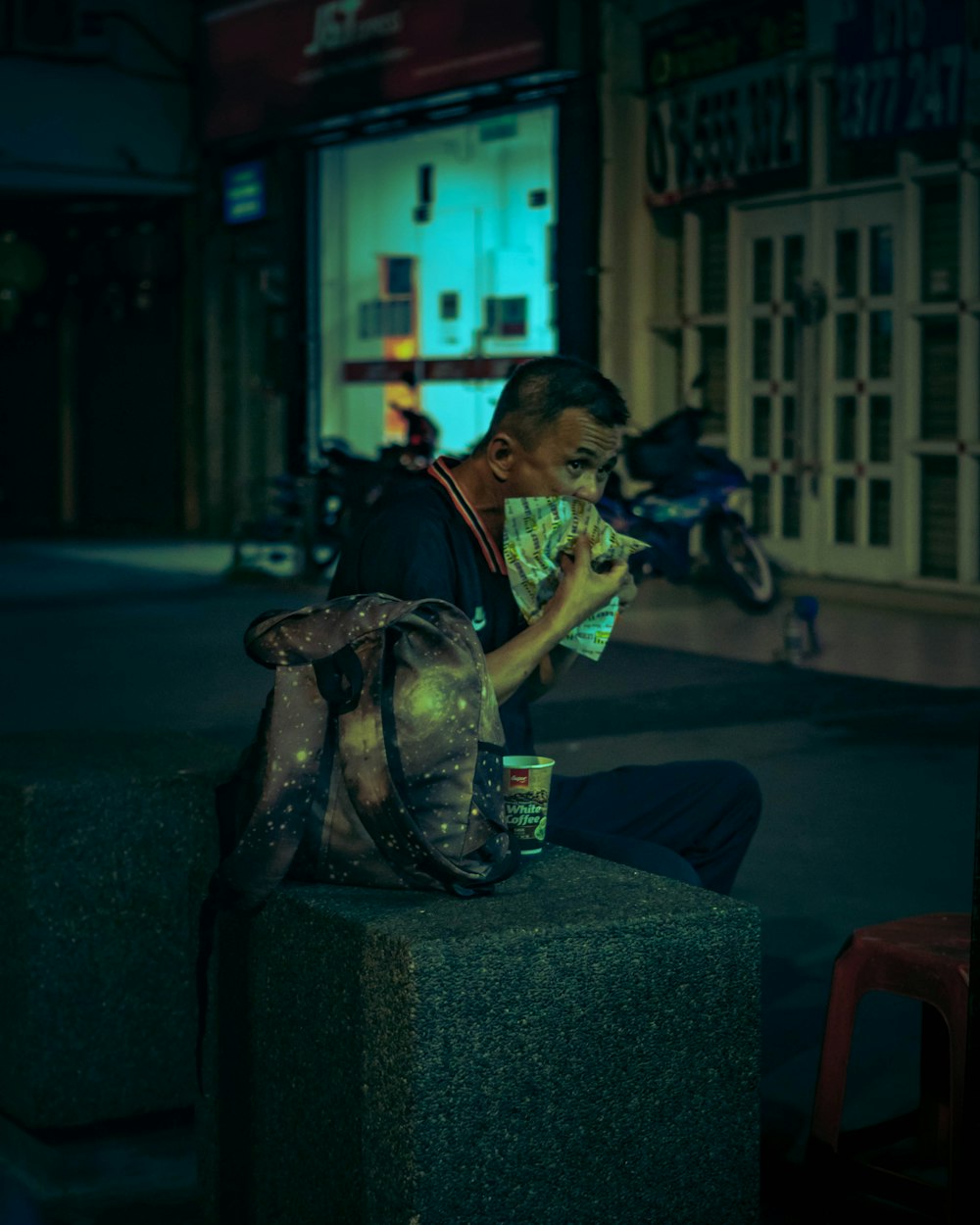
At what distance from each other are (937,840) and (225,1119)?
3836 mm

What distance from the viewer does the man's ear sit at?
3.85 metres

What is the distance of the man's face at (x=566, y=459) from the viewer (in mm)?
3811

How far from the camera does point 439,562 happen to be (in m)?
3.70

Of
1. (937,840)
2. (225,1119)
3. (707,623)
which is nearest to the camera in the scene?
(225,1119)

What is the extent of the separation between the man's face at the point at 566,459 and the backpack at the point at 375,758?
2.30ft

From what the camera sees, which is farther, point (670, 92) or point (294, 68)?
point (294, 68)

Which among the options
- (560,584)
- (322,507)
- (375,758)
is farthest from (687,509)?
(375,758)

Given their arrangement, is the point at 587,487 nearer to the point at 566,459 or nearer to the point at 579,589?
the point at 566,459

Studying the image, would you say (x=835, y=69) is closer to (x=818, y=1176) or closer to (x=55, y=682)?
(x=55, y=682)

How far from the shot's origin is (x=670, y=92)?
15984mm

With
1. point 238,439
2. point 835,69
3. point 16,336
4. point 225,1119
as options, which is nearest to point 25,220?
point 16,336

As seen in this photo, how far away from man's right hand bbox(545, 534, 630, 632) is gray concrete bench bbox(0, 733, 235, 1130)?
2.69 ft

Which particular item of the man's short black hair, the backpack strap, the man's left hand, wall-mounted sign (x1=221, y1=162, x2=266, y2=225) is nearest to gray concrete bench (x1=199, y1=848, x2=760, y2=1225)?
the backpack strap

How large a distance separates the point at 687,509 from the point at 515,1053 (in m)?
10.6
